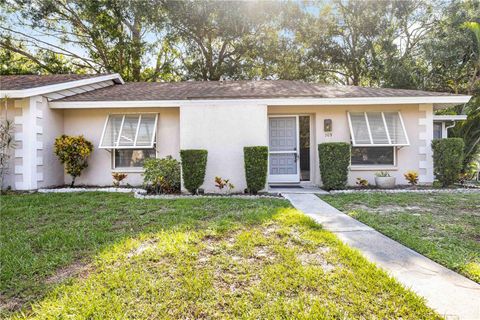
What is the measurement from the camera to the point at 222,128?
26.2ft

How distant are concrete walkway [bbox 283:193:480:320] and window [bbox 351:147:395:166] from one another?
4914 mm

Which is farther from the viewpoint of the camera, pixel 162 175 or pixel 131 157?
pixel 131 157

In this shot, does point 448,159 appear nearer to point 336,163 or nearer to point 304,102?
point 336,163

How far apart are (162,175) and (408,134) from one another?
808 centimetres

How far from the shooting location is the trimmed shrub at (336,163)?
7.82m

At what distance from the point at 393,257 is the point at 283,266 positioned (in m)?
1.37

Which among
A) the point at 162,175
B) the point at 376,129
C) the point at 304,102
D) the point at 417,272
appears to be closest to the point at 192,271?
the point at 417,272

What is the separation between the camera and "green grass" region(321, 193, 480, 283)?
10.5 feet

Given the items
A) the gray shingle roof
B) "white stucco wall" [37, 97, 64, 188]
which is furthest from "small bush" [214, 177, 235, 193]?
the gray shingle roof

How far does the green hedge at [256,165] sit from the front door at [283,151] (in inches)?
70.8

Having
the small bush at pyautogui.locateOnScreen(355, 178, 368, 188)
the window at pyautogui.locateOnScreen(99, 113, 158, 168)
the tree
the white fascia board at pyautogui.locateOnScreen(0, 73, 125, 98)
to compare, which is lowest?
the small bush at pyautogui.locateOnScreen(355, 178, 368, 188)

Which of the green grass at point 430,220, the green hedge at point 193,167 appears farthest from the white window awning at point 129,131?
the green grass at point 430,220

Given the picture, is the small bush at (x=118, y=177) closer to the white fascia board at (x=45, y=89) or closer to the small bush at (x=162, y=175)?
the small bush at (x=162, y=175)

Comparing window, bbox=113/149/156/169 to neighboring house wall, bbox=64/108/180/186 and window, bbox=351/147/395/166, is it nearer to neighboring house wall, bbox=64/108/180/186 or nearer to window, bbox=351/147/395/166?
neighboring house wall, bbox=64/108/180/186
